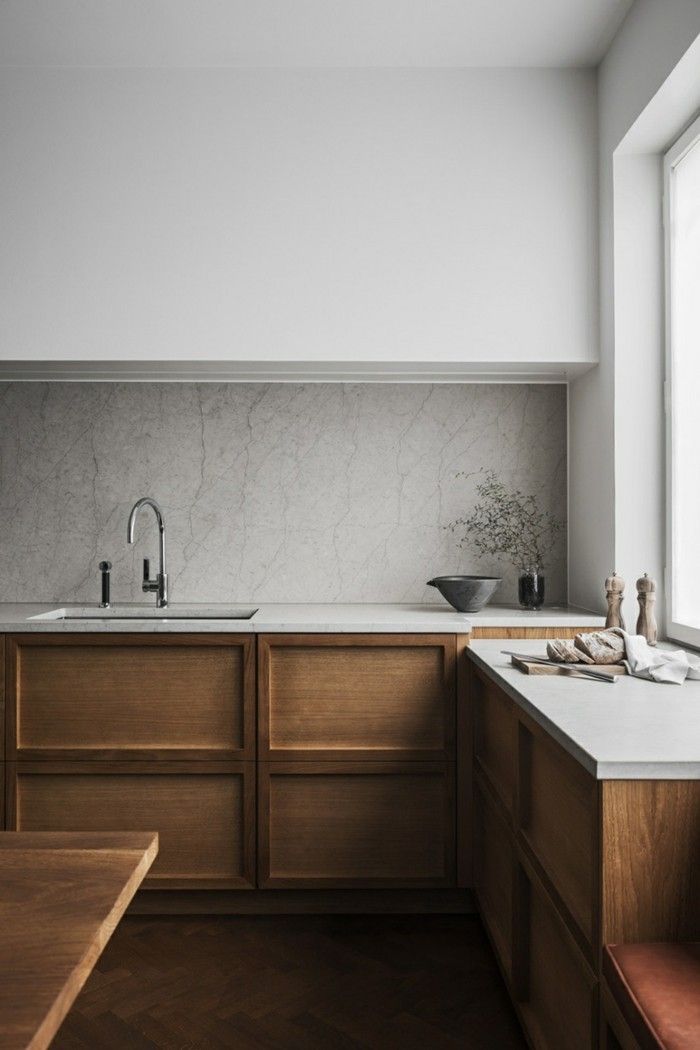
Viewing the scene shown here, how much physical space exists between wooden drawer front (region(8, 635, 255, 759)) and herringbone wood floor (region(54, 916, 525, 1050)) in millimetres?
549

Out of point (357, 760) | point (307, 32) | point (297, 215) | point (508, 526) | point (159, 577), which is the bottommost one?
point (357, 760)

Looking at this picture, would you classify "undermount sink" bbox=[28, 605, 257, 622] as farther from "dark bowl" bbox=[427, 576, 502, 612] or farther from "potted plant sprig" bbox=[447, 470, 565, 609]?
"potted plant sprig" bbox=[447, 470, 565, 609]

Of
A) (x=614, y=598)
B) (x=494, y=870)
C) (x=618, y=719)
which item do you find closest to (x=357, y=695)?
(x=494, y=870)

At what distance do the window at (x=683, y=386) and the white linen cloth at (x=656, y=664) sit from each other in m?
0.37

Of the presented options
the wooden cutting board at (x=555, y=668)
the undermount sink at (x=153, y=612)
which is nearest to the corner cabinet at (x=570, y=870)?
the wooden cutting board at (x=555, y=668)

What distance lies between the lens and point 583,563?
2.94m

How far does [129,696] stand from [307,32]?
2.18 metres

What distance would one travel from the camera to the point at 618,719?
1482 millimetres

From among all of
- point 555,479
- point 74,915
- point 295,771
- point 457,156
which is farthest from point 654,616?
point 74,915

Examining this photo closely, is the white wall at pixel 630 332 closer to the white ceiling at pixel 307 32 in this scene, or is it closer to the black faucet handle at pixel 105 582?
the white ceiling at pixel 307 32

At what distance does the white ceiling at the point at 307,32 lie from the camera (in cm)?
248

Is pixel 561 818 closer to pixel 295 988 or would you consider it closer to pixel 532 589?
pixel 295 988

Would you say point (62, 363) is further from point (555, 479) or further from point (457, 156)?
point (555, 479)

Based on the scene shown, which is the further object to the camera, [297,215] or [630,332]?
[297,215]
